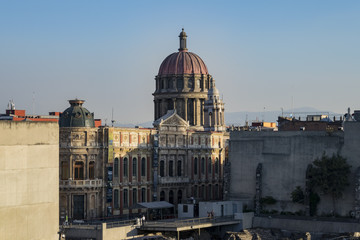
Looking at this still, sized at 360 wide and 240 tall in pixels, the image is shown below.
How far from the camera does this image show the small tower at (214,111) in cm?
12862

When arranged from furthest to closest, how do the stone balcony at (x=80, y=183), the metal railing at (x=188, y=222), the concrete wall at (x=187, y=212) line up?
the concrete wall at (x=187, y=212)
the stone balcony at (x=80, y=183)
the metal railing at (x=188, y=222)

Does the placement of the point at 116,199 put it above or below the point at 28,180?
below

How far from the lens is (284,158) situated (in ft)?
314

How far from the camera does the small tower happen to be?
129 m

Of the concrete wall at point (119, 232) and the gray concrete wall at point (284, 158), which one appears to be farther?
the gray concrete wall at point (284, 158)

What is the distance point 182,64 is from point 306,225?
47.7m

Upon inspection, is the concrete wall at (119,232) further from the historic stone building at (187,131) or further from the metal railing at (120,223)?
the historic stone building at (187,131)

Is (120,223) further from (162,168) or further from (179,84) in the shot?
(179,84)

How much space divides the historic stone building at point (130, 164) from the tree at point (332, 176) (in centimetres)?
2056

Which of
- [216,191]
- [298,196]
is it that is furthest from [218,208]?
[216,191]

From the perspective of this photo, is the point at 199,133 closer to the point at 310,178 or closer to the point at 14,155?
the point at 310,178

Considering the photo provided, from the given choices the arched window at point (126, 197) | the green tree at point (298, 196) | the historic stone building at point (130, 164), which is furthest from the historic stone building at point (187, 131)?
the green tree at point (298, 196)

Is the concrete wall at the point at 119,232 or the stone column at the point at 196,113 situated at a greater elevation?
the stone column at the point at 196,113

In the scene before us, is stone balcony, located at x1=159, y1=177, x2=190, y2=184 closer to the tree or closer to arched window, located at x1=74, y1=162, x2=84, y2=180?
arched window, located at x1=74, y1=162, x2=84, y2=180
